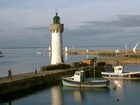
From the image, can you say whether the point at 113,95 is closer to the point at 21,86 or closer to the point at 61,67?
the point at 21,86

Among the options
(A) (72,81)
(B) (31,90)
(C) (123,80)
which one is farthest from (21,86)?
(C) (123,80)

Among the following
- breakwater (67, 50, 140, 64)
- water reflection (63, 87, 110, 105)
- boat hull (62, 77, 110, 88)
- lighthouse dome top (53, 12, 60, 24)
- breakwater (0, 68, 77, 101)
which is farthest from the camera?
breakwater (67, 50, 140, 64)

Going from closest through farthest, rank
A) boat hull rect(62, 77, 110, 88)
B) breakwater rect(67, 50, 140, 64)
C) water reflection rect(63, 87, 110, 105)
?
1. water reflection rect(63, 87, 110, 105)
2. boat hull rect(62, 77, 110, 88)
3. breakwater rect(67, 50, 140, 64)

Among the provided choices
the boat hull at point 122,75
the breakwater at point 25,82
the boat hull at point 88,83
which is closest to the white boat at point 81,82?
the boat hull at point 88,83

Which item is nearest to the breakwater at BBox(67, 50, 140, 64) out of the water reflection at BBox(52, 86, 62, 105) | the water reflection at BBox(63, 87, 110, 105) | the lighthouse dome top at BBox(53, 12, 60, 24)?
the lighthouse dome top at BBox(53, 12, 60, 24)

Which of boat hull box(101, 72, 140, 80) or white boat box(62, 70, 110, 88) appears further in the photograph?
boat hull box(101, 72, 140, 80)

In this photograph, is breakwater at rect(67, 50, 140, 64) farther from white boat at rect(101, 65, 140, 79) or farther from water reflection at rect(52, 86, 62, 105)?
water reflection at rect(52, 86, 62, 105)

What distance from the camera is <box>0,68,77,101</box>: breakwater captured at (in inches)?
1300

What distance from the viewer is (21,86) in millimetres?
36125

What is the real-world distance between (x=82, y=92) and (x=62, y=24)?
43.9 ft

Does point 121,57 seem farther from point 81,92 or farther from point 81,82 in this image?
point 81,92

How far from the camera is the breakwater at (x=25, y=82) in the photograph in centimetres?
3303

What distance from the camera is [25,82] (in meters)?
36.9

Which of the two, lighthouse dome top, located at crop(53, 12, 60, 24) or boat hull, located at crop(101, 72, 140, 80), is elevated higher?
lighthouse dome top, located at crop(53, 12, 60, 24)
